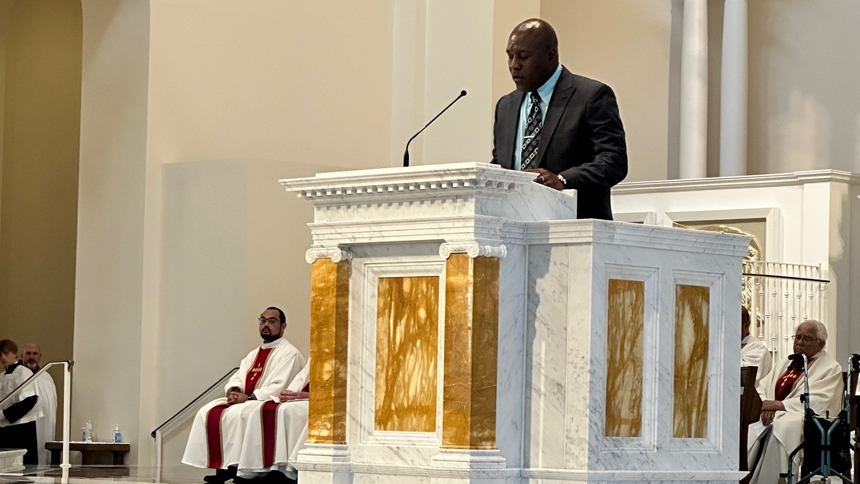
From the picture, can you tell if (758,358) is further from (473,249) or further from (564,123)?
(473,249)

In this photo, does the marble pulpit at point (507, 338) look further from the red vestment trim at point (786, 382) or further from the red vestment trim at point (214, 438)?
the red vestment trim at point (214, 438)

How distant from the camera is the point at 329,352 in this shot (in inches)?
202

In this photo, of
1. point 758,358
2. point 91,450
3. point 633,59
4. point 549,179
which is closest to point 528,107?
point 549,179

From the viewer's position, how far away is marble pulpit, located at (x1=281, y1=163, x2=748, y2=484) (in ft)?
15.7

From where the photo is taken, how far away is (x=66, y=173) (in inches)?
620

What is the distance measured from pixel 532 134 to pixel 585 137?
0.20m

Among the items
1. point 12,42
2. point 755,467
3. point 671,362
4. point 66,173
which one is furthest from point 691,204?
point 671,362

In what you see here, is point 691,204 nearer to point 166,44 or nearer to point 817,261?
point 817,261

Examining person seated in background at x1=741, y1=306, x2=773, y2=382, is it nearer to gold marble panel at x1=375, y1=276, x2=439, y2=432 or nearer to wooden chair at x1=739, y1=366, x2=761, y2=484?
wooden chair at x1=739, y1=366, x2=761, y2=484

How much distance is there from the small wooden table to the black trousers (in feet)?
0.41

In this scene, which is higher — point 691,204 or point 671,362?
point 691,204

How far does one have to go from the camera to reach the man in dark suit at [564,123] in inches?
208

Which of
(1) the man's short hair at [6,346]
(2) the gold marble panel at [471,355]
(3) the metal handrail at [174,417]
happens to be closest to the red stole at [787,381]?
(3) the metal handrail at [174,417]

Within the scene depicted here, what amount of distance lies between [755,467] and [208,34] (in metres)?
6.10
